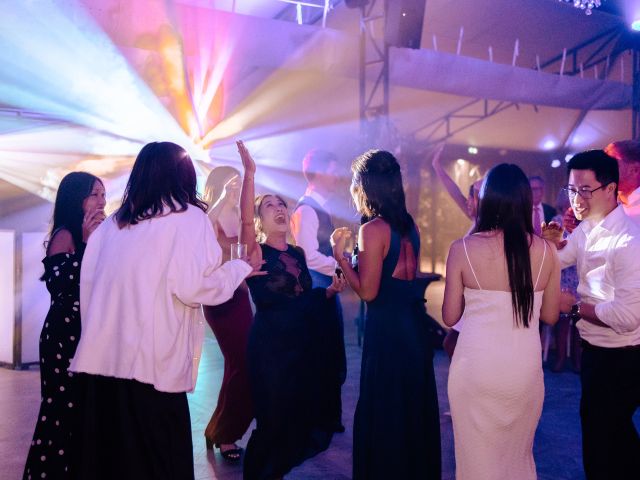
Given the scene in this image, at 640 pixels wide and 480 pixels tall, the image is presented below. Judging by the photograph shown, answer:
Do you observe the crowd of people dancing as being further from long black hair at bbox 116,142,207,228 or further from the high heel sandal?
the high heel sandal

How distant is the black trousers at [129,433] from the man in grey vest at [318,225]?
1.57 metres

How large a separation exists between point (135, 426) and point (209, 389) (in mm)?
2696

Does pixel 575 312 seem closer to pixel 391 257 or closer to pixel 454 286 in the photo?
pixel 454 286

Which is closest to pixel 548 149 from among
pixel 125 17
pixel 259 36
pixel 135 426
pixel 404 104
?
pixel 404 104

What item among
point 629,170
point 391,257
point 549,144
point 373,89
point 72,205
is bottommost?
point 391,257

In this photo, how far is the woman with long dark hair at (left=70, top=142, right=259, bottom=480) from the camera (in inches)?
77.2

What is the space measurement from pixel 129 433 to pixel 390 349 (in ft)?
3.54

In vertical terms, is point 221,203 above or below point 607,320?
above

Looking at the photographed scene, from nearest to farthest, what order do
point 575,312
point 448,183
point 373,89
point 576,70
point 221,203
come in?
point 575,312 → point 221,203 → point 448,183 → point 373,89 → point 576,70

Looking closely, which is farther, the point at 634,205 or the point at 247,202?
the point at 247,202

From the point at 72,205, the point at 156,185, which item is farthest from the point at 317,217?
the point at 156,185

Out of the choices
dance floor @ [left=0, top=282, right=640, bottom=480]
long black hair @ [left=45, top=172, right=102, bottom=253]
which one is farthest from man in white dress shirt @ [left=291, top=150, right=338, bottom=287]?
long black hair @ [left=45, top=172, right=102, bottom=253]

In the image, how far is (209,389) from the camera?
Result: 468 centimetres

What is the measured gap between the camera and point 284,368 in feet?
9.27
